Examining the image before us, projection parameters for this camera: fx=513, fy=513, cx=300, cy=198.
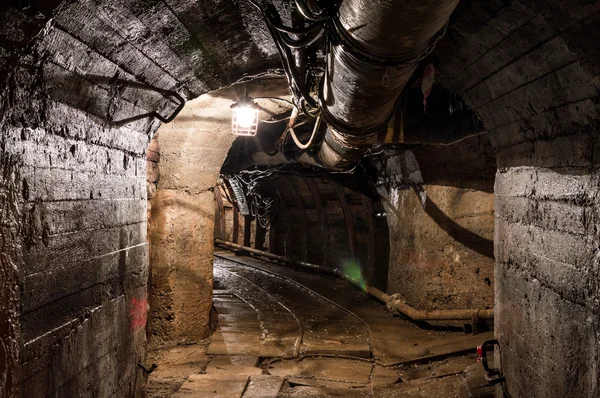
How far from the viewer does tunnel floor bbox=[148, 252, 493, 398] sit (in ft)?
19.8

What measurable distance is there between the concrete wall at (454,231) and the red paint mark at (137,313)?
16.5ft

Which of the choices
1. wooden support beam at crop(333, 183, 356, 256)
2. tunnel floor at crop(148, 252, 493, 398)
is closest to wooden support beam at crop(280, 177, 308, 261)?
wooden support beam at crop(333, 183, 356, 256)

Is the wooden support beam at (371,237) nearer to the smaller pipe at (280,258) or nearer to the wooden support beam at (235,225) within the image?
the smaller pipe at (280,258)

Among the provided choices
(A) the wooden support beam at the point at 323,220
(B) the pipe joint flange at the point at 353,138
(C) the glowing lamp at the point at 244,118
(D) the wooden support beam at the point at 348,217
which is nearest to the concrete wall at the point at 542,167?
(B) the pipe joint flange at the point at 353,138

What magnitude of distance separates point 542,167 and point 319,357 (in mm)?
4736

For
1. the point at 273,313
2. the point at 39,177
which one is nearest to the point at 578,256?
the point at 39,177

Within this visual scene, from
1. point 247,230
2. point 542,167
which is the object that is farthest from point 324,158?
point 247,230

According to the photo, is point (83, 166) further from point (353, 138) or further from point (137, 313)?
point (353, 138)

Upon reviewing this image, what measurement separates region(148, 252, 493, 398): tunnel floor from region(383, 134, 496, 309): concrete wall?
2.08 ft

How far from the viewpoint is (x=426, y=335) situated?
27.5 feet

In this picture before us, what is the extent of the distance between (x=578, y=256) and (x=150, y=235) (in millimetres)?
5987

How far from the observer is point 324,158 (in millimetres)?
8906

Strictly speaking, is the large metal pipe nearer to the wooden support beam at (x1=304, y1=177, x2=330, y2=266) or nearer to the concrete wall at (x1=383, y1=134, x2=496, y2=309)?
the concrete wall at (x1=383, y1=134, x2=496, y2=309)

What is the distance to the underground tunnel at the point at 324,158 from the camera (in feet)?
8.84
